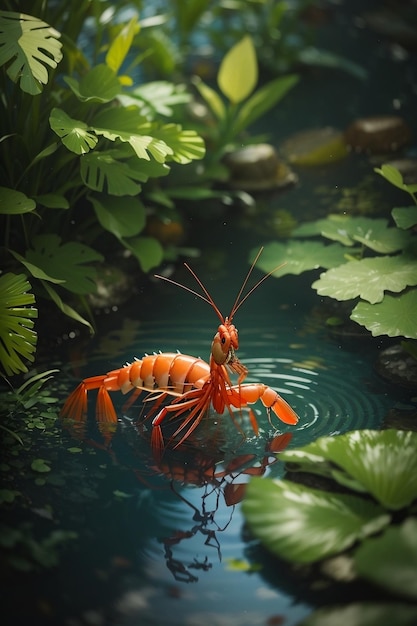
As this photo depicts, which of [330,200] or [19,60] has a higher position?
[19,60]

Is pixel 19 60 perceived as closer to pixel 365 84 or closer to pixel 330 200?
pixel 330 200

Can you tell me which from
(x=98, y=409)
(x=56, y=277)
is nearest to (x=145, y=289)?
(x=56, y=277)

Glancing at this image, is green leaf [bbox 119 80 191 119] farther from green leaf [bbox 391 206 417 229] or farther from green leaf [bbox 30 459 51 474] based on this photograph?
green leaf [bbox 30 459 51 474]

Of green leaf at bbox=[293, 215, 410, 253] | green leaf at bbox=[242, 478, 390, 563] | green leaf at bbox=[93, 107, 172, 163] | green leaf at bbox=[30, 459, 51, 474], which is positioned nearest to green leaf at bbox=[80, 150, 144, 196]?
green leaf at bbox=[93, 107, 172, 163]

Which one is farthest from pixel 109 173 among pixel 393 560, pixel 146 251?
pixel 393 560

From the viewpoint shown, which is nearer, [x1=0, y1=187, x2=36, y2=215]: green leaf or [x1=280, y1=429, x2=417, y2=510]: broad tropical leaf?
[x1=280, y1=429, x2=417, y2=510]: broad tropical leaf

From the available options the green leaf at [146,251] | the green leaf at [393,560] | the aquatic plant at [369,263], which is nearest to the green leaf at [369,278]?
the aquatic plant at [369,263]

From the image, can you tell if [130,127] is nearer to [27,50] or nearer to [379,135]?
[27,50]
